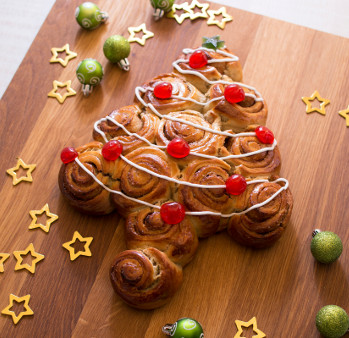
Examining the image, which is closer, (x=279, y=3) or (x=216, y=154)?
(x=216, y=154)

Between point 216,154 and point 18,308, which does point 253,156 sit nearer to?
point 216,154

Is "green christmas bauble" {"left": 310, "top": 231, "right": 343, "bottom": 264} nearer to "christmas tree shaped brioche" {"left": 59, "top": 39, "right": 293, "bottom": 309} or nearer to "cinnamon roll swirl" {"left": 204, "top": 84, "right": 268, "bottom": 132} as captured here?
"christmas tree shaped brioche" {"left": 59, "top": 39, "right": 293, "bottom": 309}

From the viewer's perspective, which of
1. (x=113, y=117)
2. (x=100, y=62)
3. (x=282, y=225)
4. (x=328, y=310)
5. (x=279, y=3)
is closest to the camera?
(x=328, y=310)

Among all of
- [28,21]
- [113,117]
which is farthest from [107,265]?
[28,21]

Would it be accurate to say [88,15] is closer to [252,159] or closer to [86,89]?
[86,89]

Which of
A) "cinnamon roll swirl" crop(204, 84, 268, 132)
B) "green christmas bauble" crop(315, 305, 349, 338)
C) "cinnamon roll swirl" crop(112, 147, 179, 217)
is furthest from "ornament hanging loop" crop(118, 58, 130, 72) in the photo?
"green christmas bauble" crop(315, 305, 349, 338)

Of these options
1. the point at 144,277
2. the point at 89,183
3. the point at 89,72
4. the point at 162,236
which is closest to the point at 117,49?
the point at 89,72
